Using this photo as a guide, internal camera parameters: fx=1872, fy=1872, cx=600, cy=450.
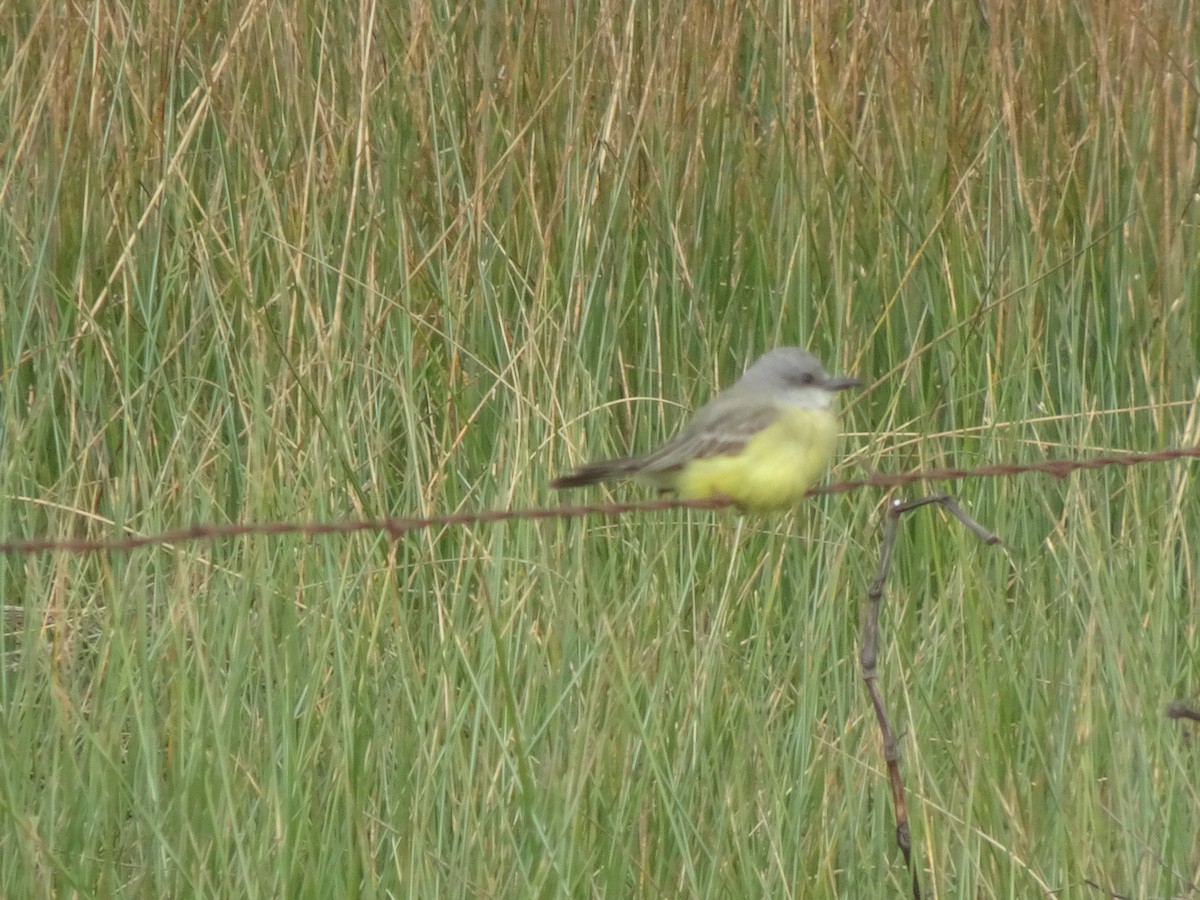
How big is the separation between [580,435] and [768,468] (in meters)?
0.73

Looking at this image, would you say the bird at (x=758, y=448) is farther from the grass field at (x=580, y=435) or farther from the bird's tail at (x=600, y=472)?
the grass field at (x=580, y=435)

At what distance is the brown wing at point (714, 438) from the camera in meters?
2.67

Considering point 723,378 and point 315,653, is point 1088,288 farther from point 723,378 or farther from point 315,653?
point 315,653

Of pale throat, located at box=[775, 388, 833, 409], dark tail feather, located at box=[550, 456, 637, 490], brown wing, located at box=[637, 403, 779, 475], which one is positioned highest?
pale throat, located at box=[775, 388, 833, 409]

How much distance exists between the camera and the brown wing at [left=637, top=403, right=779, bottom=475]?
8.75ft

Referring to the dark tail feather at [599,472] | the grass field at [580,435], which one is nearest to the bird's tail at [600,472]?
the dark tail feather at [599,472]

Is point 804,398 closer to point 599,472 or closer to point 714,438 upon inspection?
point 714,438

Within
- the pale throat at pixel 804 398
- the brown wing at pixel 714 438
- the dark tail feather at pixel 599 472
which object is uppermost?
the pale throat at pixel 804 398

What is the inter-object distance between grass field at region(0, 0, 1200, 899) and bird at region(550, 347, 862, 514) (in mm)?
284

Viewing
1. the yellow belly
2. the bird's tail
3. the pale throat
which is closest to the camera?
the bird's tail

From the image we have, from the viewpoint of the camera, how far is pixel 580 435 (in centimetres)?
332

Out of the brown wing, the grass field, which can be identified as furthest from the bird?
the grass field

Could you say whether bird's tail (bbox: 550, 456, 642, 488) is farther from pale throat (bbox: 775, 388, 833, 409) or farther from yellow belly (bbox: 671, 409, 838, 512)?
pale throat (bbox: 775, 388, 833, 409)

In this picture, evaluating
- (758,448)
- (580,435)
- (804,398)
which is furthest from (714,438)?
(580,435)
